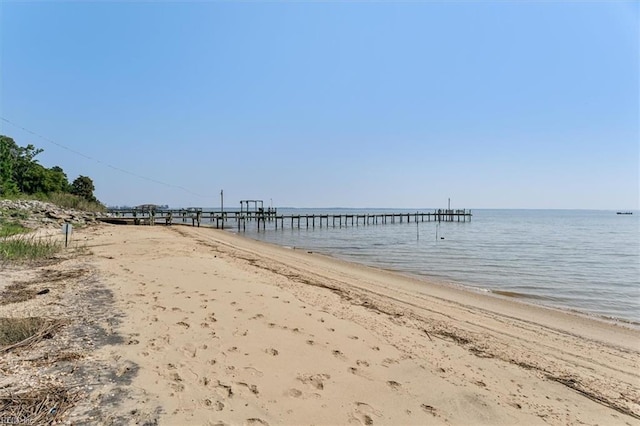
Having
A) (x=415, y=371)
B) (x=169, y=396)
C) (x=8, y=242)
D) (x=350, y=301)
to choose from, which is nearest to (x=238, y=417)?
(x=169, y=396)

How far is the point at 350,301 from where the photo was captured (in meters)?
7.63

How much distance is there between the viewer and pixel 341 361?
13.8ft

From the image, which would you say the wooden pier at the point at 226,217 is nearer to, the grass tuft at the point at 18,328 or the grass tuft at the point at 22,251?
the grass tuft at the point at 22,251

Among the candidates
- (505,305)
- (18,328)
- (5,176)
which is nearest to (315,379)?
(18,328)

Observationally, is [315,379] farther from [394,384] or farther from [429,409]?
[429,409]

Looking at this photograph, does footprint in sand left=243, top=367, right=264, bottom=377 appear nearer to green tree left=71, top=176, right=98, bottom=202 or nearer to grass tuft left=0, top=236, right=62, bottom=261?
grass tuft left=0, top=236, right=62, bottom=261

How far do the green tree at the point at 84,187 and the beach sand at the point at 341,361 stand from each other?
5191cm

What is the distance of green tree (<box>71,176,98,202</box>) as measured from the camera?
50500 mm

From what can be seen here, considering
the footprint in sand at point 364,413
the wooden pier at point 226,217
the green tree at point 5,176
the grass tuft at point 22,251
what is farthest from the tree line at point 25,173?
the footprint in sand at point 364,413

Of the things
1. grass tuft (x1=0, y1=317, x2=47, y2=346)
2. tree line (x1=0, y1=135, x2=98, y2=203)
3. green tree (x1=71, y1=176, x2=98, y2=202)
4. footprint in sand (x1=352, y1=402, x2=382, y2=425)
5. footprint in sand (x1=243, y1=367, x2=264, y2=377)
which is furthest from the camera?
green tree (x1=71, y1=176, x2=98, y2=202)

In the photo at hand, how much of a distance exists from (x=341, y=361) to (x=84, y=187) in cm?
5888

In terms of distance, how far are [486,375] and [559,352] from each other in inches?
83.4

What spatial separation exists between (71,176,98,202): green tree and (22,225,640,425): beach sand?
5191cm

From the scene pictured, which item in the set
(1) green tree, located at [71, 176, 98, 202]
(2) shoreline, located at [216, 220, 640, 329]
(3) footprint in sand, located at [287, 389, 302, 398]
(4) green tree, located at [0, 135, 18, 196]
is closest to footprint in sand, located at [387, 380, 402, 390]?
(3) footprint in sand, located at [287, 389, 302, 398]
